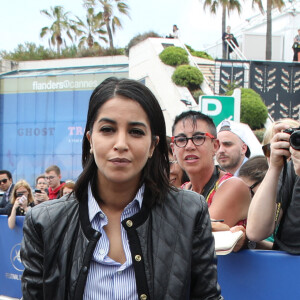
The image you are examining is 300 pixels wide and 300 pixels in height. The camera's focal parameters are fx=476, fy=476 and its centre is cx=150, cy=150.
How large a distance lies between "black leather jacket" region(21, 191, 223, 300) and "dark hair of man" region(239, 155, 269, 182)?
6.00 feet

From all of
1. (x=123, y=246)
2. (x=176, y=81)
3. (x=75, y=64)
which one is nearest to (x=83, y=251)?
(x=123, y=246)

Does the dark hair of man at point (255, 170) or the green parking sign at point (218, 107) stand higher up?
the green parking sign at point (218, 107)

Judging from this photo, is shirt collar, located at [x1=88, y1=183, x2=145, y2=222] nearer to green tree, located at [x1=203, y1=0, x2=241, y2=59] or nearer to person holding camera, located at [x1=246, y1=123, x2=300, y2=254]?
person holding camera, located at [x1=246, y1=123, x2=300, y2=254]

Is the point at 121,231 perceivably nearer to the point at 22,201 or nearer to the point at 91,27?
the point at 22,201

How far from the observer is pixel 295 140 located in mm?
2238

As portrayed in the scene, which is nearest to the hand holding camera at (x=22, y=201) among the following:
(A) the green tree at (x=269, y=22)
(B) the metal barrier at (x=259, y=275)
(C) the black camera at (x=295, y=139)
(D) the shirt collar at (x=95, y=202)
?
(B) the metal barrier at (x=259, y=275)

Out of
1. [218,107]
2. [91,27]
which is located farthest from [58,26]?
[218,107]

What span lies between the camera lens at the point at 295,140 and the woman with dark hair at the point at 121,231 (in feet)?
2.64

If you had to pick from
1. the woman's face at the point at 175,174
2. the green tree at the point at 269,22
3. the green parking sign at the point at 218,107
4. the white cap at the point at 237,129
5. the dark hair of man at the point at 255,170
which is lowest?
the woman's face at the point at 175,174

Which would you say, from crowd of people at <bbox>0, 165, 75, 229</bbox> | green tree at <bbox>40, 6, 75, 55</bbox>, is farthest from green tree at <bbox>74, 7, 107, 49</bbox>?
crowd of people at <bbox>0, 165, 75, 229</bbox>

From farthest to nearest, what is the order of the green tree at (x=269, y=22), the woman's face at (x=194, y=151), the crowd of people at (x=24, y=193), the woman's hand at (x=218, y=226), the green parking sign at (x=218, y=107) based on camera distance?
the green tree at (x=269, y=22) → the green parking sign at (x=218, y=107) → the crowd of people at (x=24, y=193) → the woman's face at (x=194, y=151) → the woman's hand at (x=218, y=226)

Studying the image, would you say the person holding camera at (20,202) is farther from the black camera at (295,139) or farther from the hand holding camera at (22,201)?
the black camera at (295,139)

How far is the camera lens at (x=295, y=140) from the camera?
2227 millimetres

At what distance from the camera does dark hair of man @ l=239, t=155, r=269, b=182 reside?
3.38m
